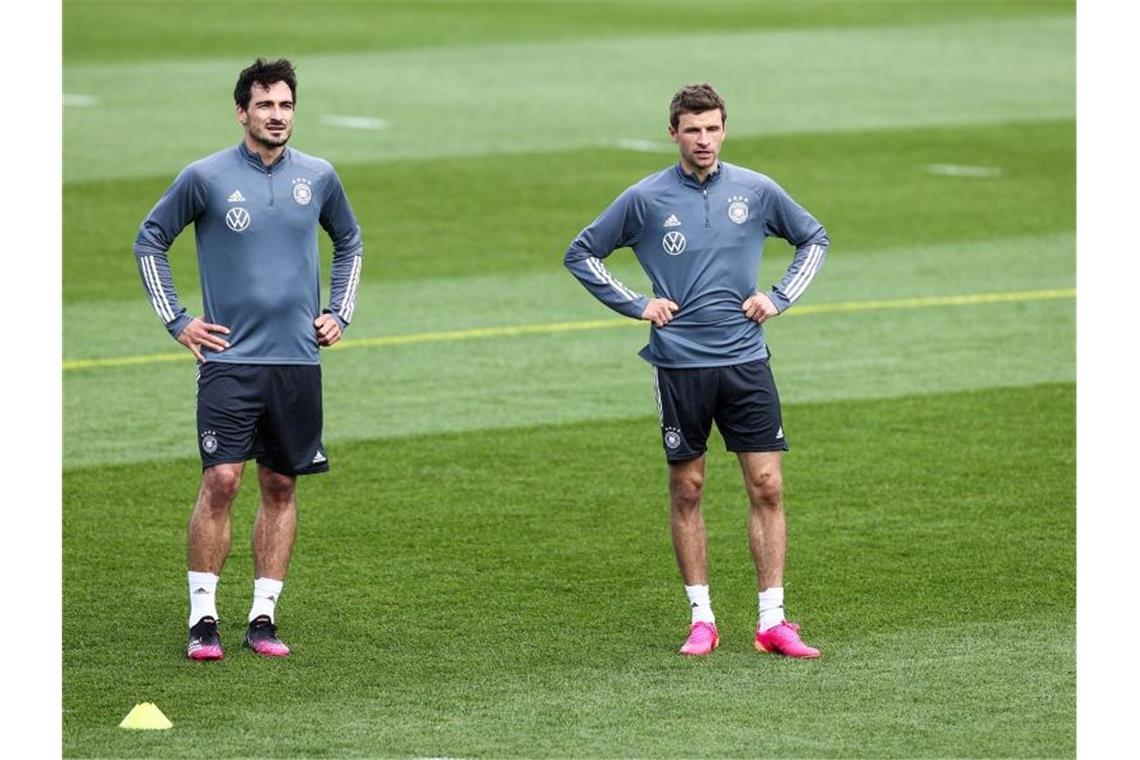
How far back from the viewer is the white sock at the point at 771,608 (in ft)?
26.9

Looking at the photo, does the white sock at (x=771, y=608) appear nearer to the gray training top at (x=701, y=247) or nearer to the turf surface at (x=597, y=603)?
the turf surface at (x=597, y=603)

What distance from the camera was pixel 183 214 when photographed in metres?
8.17

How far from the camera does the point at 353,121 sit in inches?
953

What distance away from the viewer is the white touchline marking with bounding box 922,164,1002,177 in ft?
68.5

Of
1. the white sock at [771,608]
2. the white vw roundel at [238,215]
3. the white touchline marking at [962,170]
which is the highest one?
the white touchline marking at [962,170]

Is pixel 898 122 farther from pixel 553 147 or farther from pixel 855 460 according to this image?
pixel 855 460

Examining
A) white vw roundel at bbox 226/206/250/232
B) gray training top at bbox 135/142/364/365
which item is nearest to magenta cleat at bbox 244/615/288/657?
gray training top at bbox 135/142/364/365

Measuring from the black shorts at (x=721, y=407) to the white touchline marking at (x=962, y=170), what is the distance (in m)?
13.0

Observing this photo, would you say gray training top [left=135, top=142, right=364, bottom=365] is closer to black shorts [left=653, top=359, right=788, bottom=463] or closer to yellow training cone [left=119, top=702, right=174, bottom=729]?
black shorts [left=653, top=359, right=788, bottom=463]

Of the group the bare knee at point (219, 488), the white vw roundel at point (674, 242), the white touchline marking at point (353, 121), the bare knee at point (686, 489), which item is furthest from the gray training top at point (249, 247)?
the white touchline marking at point (353, 121)

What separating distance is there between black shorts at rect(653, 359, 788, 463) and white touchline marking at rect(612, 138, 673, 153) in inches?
559

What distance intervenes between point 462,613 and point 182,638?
107cm

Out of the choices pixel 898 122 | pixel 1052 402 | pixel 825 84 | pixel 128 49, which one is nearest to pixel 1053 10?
pixel 825 84

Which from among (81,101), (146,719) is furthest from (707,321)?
(81,101)
